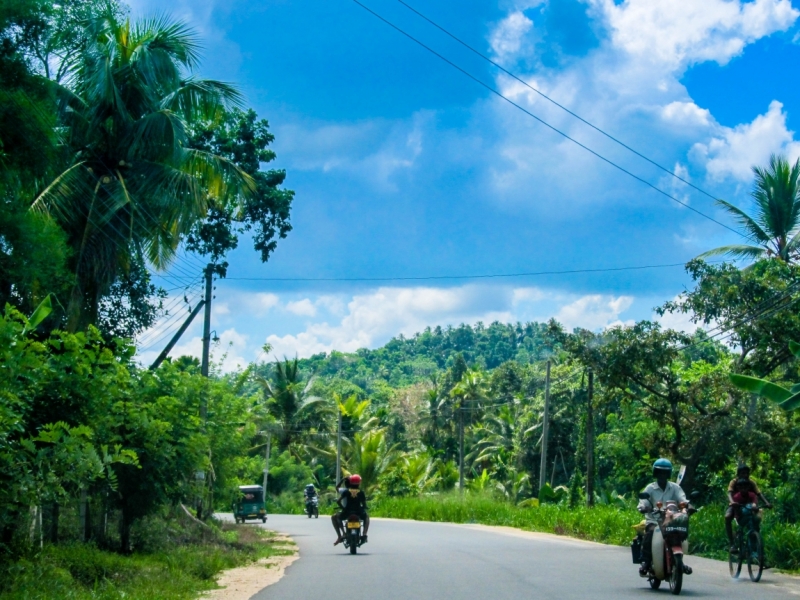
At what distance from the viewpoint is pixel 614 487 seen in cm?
4409

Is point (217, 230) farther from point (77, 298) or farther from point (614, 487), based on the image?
point (614, 487)

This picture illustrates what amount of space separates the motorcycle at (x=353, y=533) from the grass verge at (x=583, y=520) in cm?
711

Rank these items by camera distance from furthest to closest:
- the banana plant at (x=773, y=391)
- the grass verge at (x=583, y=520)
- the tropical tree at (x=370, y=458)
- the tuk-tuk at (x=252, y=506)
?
the tropical tree at (x=370, y=458)
the tuk-tuk at (x=252, y=506)
the grass verge at (x=583, y=520)
the banana plant at (x=773, y=391)

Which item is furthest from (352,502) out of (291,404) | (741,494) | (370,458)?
(291,404)

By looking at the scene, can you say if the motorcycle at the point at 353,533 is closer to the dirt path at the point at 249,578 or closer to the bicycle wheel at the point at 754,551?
the dirt path at the point at 249,578

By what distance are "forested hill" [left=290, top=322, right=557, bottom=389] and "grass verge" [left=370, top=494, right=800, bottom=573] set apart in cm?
7247

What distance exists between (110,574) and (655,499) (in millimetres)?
7150

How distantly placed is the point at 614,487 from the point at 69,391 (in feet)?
124

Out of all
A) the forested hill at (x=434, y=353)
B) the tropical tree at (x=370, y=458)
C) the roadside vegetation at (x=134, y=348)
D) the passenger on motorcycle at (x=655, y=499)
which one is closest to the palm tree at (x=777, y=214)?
the roadside vegetation at (x=134, y=348)

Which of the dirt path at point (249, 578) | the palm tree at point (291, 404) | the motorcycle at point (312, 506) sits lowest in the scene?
the motorcycle at point (312, 506)

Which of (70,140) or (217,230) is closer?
(70,140)

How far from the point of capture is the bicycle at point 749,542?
12.3 meters

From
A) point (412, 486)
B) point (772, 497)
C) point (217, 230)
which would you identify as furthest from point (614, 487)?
point (217, 230)

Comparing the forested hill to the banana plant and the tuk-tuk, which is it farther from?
the banana plant
